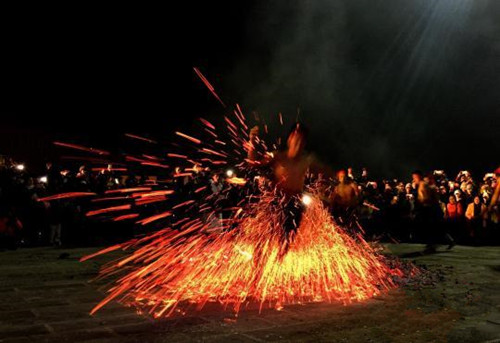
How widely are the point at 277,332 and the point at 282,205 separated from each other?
2617 millimetres

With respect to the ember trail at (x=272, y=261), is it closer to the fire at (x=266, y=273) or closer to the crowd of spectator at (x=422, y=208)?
the fire at (x=266, y=273)

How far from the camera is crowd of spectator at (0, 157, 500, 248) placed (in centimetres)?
1230

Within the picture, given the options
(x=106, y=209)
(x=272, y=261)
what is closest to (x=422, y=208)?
(x=272, y=261)

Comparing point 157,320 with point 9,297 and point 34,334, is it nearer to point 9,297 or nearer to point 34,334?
point 34,334

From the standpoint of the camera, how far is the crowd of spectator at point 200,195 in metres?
12.3

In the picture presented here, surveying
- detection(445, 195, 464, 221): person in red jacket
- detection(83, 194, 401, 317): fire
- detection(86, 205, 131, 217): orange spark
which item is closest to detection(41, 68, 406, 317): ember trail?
detection(83, 194, 401, 317): fire

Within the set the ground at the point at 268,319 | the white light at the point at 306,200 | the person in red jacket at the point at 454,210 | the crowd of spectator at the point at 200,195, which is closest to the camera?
the ground at the point at 268,319

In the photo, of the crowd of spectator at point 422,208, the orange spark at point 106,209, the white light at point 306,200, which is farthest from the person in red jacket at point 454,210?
the orange spark at point 106,209

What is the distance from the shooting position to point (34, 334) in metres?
4.22

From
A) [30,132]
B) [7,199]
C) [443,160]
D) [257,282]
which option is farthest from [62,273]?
[443,160]

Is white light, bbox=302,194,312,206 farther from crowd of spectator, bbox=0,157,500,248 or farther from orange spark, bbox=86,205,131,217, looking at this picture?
orange spark, bbox=86,205,131,217

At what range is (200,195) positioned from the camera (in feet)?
42.0

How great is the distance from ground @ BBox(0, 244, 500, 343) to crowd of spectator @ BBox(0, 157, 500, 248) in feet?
15.8

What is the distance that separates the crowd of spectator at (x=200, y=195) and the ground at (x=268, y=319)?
4.83 m
